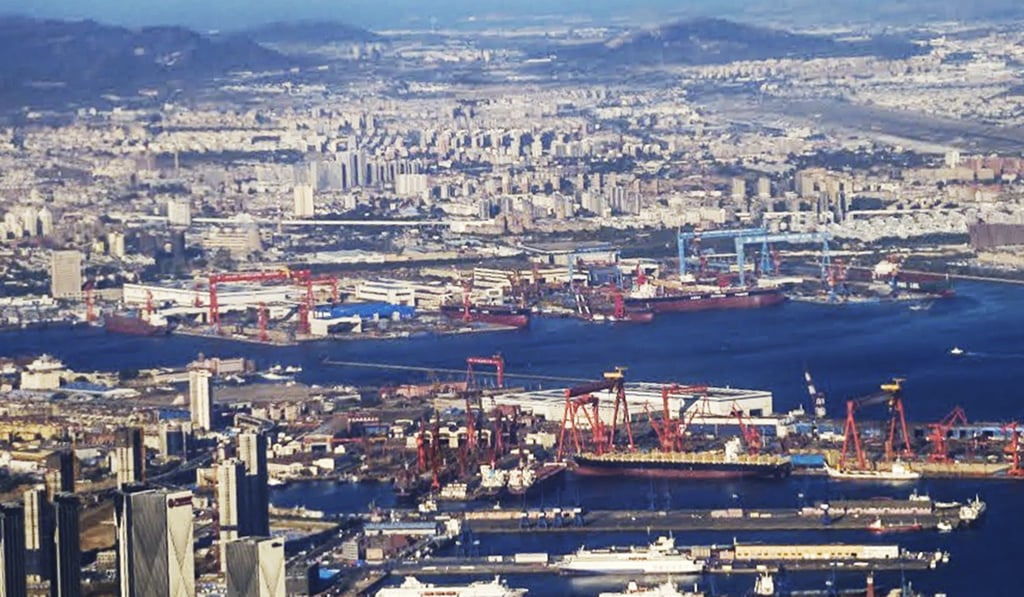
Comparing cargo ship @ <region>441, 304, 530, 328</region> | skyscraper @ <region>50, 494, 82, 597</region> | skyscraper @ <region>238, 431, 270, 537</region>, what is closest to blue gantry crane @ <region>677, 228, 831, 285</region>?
cargo ship @ <region>441, 304, 530, 328</region>

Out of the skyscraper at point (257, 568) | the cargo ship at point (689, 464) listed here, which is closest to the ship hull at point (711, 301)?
the cargo ship at point (689, 464)

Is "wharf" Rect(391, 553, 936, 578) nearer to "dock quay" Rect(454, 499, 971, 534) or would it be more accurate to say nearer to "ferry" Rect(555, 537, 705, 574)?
"ferry" Rect(555, 537, 705, 574)

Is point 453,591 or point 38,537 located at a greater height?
point 38,537

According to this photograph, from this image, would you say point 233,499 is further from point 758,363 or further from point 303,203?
point 303,203

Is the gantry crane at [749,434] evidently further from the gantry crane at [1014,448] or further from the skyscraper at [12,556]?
the skyscraper at [12,556]

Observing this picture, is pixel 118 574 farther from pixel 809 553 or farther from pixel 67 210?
pixel 67 210

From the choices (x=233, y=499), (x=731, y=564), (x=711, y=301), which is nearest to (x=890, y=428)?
(x=731, y=564)
